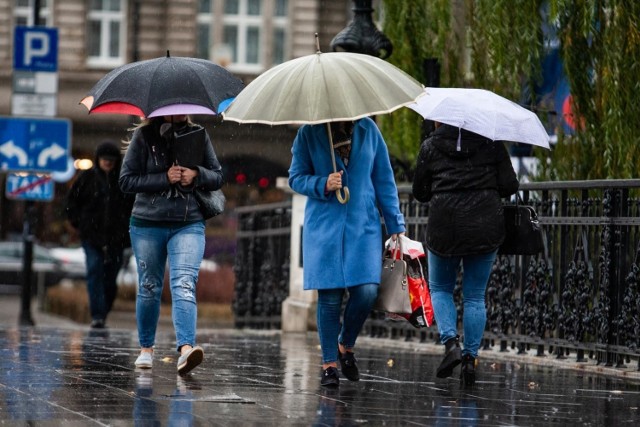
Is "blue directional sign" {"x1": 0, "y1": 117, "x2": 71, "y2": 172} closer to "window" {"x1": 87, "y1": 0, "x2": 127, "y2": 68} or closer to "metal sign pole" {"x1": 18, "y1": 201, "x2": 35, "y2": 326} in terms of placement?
"metal sign pole" {"x1": 18, "y1": 201, "x2": 35, "y2": 326}

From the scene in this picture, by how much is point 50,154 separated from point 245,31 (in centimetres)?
2221

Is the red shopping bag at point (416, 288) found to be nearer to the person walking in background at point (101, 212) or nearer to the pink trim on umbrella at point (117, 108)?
the pink trim on umbrella at point (117, 108)

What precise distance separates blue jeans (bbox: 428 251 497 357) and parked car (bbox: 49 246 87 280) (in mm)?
28234

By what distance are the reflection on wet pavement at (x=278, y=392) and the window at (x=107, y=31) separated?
92.7 ft

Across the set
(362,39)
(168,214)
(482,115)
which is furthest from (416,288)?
(362,39)

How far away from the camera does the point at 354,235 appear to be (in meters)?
8.64

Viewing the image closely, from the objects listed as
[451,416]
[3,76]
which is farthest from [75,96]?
[451,416]

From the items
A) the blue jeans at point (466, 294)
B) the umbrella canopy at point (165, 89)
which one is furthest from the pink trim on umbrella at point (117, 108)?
the blue jeans at point (466, 294)

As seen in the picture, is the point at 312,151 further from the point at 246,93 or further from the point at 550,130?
the point at 550,130

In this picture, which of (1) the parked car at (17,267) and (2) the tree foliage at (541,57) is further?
(1) the parked car at (17,267)

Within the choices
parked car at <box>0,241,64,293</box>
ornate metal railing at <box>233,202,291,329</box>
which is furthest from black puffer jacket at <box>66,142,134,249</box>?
A: parked car at <box>0,241,64,293</box>

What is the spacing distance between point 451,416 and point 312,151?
76.8 inches

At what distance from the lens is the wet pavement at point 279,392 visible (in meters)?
7.28

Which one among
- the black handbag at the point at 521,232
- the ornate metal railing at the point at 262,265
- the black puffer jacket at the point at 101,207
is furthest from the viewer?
the ornate metal railing at the point at 262,265
